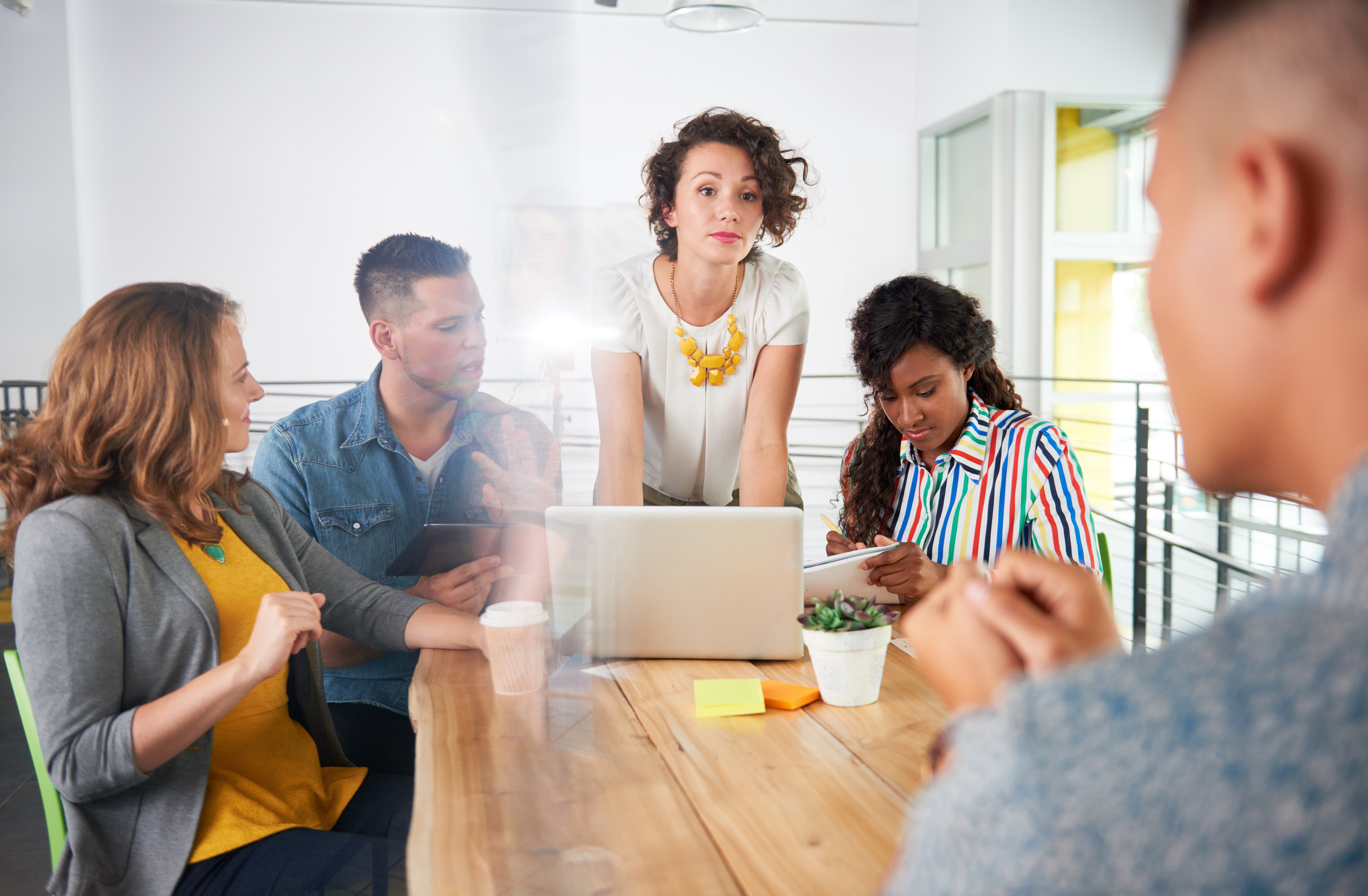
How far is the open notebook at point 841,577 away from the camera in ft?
4.20

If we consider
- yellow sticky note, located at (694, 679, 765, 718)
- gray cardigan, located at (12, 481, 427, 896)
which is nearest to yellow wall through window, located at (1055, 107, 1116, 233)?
yellow sticky note, located at (694, 679, 765, 718)

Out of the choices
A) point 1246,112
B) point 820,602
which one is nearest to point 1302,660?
point 1246,112

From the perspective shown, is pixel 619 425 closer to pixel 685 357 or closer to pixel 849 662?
pixel 685 357

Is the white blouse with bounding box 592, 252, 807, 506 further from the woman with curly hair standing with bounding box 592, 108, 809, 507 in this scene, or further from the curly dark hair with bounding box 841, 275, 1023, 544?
the curly dark hair with bounding box 841, 275, 1023, 544

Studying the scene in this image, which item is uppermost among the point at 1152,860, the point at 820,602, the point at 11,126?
the point at 11,126

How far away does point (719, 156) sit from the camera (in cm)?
170

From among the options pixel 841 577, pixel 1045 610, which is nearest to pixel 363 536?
pixel 841 577

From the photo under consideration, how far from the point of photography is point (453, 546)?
1.37 meters

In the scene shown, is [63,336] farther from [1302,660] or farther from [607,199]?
[607,199]

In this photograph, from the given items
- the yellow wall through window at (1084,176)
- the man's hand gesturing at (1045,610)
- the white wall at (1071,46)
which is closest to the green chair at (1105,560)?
the man's hand gesturing at (1045,610)

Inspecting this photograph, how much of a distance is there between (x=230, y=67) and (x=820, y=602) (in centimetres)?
93

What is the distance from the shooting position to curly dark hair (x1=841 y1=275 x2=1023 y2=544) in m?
1.71

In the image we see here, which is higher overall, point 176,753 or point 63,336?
point 63,336

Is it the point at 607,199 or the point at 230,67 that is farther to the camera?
the point at 607,199
